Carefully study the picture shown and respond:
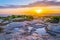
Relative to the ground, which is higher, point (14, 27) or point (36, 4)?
point (36, 4)

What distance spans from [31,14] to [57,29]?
374 millimetres

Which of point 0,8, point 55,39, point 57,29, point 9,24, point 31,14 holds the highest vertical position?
point 0,8

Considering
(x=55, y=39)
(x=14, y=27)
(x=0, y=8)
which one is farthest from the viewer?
(x=0, y=8)

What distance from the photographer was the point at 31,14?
143 centimetres

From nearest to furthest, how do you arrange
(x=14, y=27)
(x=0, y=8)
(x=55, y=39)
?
(x=55, y=39) < (x=14, y=27) < (x=0, y=8)

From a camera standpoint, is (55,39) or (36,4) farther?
(36,4)

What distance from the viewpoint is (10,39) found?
1354 millimetres

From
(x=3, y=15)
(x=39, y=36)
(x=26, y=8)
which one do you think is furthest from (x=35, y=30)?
(x=3, y=15)

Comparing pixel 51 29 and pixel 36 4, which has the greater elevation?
pixel 36 4

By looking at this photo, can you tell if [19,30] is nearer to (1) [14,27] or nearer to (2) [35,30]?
(1) [14,27]

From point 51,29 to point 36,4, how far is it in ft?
1.22

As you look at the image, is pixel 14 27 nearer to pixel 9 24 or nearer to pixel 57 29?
pixel 9 24

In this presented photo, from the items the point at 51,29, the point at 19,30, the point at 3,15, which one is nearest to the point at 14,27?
the point at 19,30

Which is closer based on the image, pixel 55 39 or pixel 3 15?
pixel 55 39
